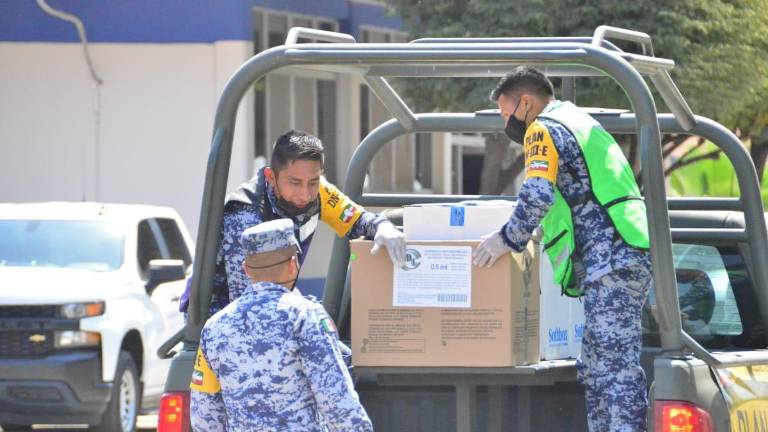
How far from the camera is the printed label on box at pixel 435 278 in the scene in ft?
16.0

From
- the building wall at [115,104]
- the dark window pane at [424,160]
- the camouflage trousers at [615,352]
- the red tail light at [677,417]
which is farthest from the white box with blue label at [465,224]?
the dark window pane at [424,160]

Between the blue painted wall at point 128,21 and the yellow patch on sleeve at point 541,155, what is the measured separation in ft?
41.2

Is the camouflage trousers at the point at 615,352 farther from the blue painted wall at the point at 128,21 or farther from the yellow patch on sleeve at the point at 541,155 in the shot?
the blue painted wall at the point at 128,21

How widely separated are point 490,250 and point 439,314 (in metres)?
0.26

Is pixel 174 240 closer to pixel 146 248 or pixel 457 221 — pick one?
pixel 146 248

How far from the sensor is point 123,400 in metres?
10.7

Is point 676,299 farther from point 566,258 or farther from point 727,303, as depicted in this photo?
point 727,303

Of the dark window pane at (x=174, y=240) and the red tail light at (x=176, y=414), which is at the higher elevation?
the dark window pane at (x=174, y=240)

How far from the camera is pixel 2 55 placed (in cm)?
1780

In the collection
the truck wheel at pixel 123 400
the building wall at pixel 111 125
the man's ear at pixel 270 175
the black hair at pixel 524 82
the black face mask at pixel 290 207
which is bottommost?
the truck wheel at pixel 123 400

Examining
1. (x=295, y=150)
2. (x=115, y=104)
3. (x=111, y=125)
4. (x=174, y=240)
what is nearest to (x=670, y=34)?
(x=174, y=240)

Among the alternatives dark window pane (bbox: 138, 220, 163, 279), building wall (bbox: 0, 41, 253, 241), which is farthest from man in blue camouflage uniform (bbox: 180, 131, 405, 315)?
building wall (bbox: 0, 41, 253, 241)

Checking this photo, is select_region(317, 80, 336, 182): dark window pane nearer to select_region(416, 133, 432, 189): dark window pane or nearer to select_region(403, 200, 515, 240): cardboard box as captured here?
select_region(416, 133, 432, 189): dark window pane

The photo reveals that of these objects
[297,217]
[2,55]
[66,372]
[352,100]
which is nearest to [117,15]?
[2,55]
